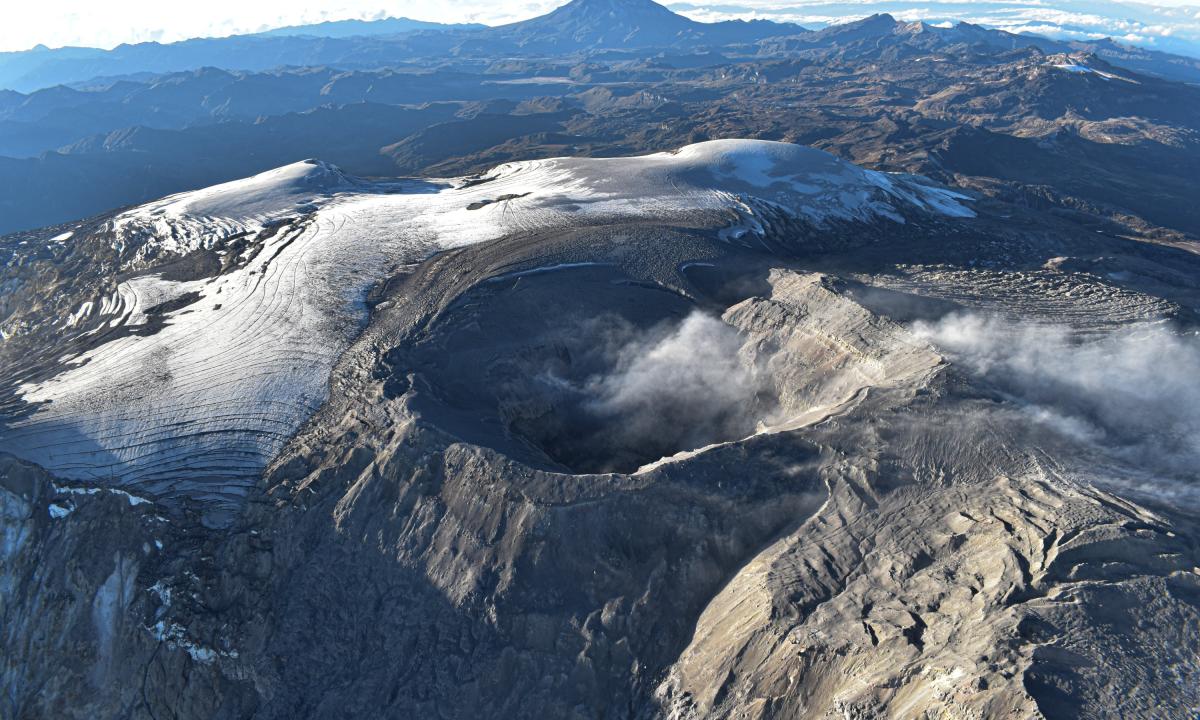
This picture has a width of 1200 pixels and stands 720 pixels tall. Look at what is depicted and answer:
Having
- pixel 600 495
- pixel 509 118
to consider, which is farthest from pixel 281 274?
pixel 509 118

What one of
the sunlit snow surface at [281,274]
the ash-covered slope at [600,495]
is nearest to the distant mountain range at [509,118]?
the sunlit snow surface at [281,274]

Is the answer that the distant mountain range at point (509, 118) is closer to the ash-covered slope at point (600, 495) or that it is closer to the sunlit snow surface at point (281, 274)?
the sunlit snow surface at point (281, 274)

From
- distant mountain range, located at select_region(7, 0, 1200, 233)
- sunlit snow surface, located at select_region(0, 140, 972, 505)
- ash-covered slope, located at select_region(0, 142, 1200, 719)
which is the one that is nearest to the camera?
ash-covered slope, located at select_region(0, 142, 1200, 719)

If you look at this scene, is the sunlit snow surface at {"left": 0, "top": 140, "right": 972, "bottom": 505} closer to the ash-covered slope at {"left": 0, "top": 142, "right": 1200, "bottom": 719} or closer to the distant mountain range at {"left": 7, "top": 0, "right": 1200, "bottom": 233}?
the ash-covered slope at {"left": 0, "top": 142, "right": 1200, "bottom": 719}

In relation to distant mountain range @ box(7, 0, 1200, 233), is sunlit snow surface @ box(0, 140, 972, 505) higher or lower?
higher

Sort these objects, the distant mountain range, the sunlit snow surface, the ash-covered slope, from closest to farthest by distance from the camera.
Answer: the ash-covered slope
the sunlit snow surface
the distant mountain range

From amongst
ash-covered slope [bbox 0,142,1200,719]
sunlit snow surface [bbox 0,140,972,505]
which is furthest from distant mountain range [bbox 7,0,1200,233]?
ash-covered slope [bbox 0,142,1200,719]

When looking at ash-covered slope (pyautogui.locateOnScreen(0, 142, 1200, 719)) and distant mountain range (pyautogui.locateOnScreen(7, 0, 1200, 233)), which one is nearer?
ash-covered slope (pyautogui.locateOnScreen(0, 142, 1200, 719))
